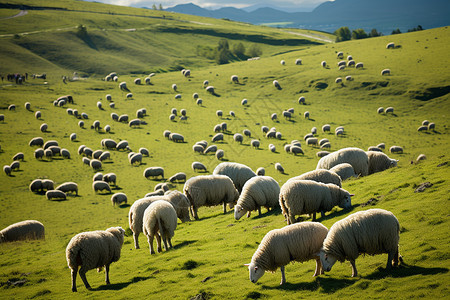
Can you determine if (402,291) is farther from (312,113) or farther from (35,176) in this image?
(312,113)

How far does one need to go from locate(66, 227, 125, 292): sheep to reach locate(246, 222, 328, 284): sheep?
5.62 meters

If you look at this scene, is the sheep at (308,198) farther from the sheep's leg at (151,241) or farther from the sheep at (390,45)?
the sheep at (390,45)

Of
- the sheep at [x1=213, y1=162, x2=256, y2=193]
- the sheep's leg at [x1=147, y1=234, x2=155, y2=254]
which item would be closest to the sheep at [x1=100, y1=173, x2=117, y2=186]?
the sheep at [x1=213, y1=162, x2=256, y2=193]

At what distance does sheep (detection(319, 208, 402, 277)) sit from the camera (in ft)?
33.4

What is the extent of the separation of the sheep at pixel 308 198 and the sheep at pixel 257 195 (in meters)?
3.40

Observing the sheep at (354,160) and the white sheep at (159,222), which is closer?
the white sheep at (159,222)

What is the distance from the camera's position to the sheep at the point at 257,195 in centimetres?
1911

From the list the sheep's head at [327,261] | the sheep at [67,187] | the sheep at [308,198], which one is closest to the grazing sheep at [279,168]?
the sheep at [67,187]

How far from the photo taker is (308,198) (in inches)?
605

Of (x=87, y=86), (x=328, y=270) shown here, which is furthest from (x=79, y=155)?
(x=328, y=270)

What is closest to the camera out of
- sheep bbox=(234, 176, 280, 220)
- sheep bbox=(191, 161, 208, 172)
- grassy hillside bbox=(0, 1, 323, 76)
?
sheep bbox=(234, 176, 280, 220)

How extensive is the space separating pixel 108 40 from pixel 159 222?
113 meters

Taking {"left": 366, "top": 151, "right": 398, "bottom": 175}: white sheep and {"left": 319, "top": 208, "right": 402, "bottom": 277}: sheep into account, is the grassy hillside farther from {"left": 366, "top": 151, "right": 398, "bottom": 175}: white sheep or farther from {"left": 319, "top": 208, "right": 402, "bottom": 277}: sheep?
{"left": 319, "top": 208, "right": 402, "bottom": 277}: sheep

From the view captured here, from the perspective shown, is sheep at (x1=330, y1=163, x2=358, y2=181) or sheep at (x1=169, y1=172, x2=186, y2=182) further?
sheep at (x1=169, y1=172, x2=186, y2=182)
